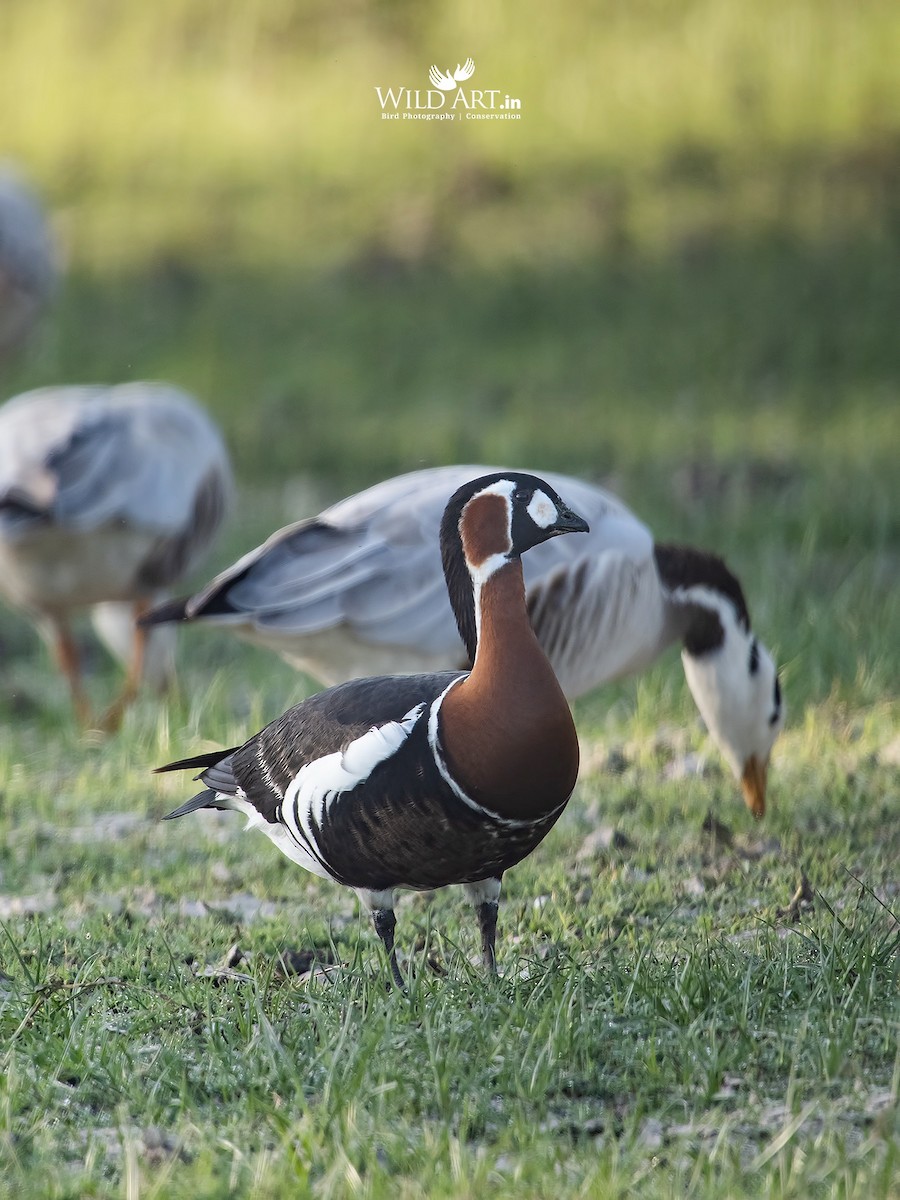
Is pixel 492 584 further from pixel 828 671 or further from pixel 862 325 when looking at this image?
pixel 862 325

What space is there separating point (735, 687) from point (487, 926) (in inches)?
68.3

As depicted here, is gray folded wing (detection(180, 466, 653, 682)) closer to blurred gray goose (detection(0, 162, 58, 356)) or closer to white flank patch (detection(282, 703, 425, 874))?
white flank patch (detection(282, 703, 425, 874))

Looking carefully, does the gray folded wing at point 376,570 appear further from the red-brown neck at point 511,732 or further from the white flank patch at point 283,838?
the red-brown neck at point 511,732

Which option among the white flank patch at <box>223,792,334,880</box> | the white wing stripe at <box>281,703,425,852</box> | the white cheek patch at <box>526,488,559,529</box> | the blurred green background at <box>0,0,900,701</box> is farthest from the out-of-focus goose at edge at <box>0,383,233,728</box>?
the white cheek patch at <box>526,488,559,529</box>

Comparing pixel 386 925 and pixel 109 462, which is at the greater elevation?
pixel 109 462

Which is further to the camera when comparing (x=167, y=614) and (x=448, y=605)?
(x=448, y=605)

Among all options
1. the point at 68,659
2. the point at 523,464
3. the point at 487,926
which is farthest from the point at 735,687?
the point at 523,464

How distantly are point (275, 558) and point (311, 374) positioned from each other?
6.27 metres

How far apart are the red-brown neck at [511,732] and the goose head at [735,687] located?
1794mm

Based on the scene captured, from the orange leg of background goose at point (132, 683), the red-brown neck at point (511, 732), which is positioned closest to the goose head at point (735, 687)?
the red-brown neck at point (511, 732)

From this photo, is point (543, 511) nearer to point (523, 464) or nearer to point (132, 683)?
point (132, 683)

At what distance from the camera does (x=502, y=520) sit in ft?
10.7

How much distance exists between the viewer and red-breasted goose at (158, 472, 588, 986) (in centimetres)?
311

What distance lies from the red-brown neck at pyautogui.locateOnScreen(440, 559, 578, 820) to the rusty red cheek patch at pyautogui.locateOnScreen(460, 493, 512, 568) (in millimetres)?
155
